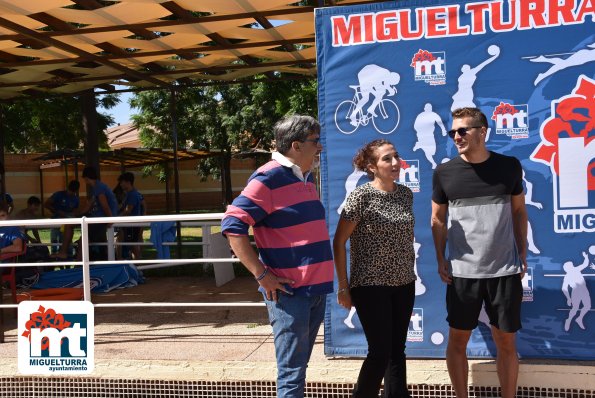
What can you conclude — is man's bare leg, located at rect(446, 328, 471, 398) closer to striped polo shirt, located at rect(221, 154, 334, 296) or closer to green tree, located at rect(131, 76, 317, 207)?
striped polo shirt, located at rect(221, 154, 334, 296)

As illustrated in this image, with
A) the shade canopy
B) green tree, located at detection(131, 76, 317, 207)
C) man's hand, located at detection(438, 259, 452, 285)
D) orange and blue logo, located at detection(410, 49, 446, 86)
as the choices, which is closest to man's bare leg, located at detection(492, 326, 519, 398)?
man's hand, located at detection(438, 259, 452, 285)

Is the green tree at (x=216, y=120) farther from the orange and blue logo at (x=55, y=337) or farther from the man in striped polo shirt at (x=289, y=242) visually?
the man in striped polo shirt at (x=289, y=242)

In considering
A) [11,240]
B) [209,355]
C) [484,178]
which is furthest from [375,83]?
[11,240]

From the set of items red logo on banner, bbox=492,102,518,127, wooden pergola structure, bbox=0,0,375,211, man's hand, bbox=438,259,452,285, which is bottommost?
man's hand, bbox=438,259,452,285

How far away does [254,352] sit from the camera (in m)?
4.71

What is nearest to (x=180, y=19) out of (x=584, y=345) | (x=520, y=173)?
(x=520, y=173)

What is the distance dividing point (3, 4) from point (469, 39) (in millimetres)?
3887

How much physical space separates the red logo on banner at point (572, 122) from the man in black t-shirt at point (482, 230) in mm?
684

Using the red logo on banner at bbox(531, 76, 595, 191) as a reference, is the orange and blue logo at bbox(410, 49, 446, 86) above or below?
above

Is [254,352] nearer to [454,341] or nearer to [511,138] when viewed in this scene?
[454,341]

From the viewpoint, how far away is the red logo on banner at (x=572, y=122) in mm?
3955

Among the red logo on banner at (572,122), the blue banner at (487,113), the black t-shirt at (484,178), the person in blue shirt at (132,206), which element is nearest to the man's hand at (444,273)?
the black t-shirt at (484,178)

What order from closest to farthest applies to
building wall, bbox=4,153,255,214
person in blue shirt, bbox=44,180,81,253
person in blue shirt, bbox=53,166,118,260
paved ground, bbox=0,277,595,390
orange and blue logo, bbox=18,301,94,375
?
paved ground, bbox=0,277,595,390 → orange and blue logo, bbox=18,301,94,375 → person in blue shirt, bbox=53,166,118,260 → person in blue shirt, bbox=44,180,81,253 → building wall, bbox=4,153,255,214

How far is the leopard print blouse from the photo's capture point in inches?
133
